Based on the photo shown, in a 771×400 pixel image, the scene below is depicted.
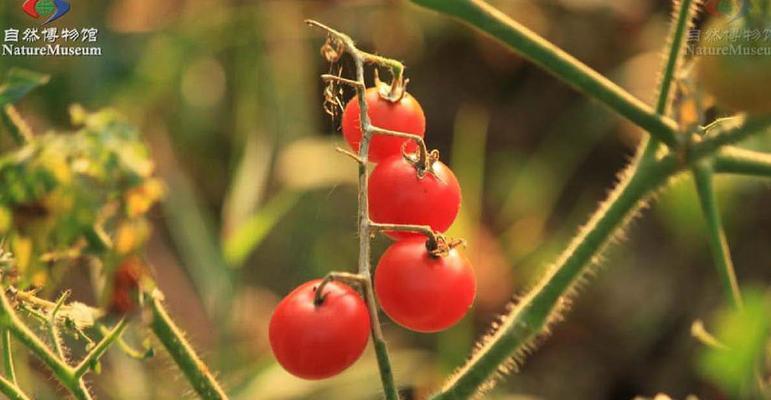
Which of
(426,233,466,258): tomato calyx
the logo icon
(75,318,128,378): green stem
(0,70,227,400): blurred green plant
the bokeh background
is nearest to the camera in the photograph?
(0,70,227,400): blurred green plant

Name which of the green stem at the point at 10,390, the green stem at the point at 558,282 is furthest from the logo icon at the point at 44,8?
the green stem at the point at 558,282

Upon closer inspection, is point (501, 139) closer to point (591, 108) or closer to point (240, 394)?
point (591, 108)

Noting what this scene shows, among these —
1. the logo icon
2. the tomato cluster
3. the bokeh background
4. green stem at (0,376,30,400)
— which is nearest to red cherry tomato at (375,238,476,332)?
the tomato cluster

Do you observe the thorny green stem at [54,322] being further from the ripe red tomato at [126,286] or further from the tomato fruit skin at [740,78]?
the tomato fruit skin at [740,78]

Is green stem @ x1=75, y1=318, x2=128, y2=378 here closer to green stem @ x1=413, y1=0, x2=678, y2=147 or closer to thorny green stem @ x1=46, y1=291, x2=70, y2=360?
thorny green stem @ x1=46, y1=291, x2=70, y2=360

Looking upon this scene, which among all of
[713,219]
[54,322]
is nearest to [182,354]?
[54,322]

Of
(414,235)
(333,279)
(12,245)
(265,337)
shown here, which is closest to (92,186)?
(12,245)
